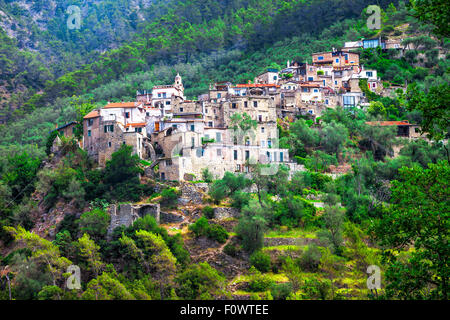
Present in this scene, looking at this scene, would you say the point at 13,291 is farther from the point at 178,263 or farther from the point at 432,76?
the point at 432,76

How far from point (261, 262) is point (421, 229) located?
27281 millimetres

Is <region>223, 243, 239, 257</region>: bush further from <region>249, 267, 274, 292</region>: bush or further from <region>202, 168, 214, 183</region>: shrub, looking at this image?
<region>202, 168, 214, 183</region>: shrub

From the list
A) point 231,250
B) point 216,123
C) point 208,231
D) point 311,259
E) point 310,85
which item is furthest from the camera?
point 310,85

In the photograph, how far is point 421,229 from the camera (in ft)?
61.4

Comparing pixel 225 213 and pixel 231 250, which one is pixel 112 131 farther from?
pixel 231 250

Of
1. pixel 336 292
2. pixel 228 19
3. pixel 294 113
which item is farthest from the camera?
pixel 228 19

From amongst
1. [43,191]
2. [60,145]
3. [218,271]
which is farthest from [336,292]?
[60,145]

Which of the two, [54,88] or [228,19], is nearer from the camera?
[54,88]

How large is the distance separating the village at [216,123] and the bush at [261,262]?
1163cm

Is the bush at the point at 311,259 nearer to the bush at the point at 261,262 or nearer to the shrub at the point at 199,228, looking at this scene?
the bush at the point at 261,262

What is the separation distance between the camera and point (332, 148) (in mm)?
63938

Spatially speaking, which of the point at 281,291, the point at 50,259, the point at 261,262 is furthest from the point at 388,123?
the point at 50,259

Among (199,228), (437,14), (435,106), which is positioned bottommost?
(199,228)

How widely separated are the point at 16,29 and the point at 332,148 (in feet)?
343
